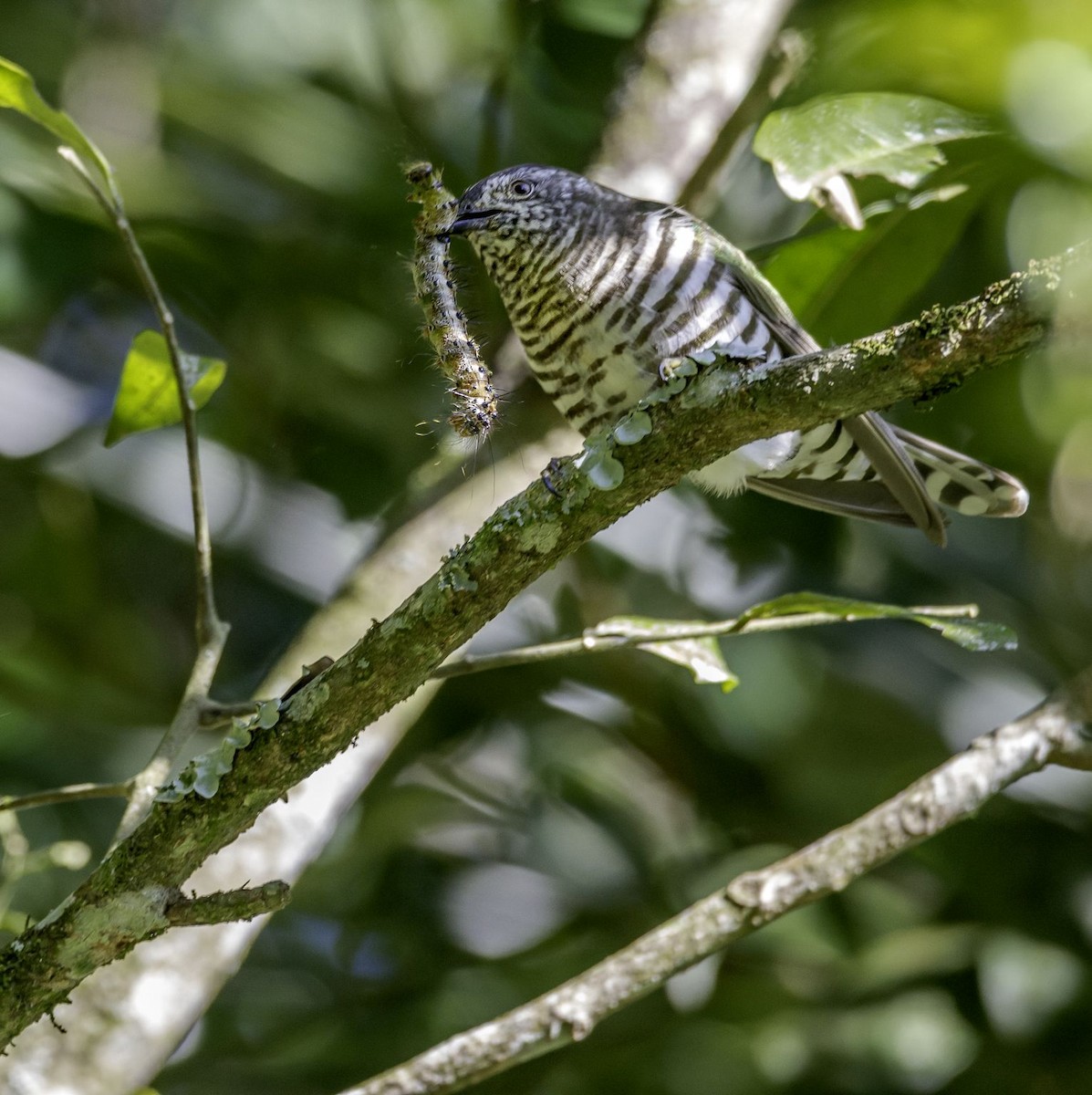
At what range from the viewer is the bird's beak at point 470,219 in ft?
9.43

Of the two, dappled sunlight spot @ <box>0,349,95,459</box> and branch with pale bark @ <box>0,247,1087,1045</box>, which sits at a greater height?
branch with pale bark @ <box>0,247,1087,1045</box>

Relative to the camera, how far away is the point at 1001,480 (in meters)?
3.04

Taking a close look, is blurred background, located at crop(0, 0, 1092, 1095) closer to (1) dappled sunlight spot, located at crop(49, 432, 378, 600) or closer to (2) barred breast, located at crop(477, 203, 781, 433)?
(1) dappled sunlight spot, located at crop(49, 432, 378, 600)

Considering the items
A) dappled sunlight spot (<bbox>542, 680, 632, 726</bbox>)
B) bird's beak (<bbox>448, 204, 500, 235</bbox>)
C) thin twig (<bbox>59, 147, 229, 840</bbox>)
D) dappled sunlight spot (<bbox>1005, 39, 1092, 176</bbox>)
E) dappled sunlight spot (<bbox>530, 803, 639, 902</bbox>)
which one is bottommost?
dappled sunlight spot (<bbox>530, 803, 639, 902</bbox>)

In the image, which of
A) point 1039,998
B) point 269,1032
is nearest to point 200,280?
point 269,1032

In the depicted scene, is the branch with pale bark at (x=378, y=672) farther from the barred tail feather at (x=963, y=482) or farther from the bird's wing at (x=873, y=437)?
the barred tail feather at (x=963, y=482)

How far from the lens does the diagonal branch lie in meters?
A: 2.27

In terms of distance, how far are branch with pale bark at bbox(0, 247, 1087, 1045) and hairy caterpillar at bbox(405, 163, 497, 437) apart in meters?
0.49

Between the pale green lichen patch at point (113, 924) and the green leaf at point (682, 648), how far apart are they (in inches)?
37.0

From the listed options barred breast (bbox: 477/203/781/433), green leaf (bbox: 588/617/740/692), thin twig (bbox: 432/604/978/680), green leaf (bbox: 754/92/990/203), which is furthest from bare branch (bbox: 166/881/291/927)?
green leaf (bbox: 754/92/990/203)

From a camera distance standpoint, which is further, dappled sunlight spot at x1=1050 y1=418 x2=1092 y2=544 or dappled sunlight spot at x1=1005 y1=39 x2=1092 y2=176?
dappled sunlight spot at x1=1050 y1=418 x2=1092 y2=544

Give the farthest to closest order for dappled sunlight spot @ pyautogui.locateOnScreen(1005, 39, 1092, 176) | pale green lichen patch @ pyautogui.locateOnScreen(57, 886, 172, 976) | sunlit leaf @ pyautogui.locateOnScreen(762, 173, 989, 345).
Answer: sunlit leaf @ pyautogui.locateOnScreen(762, 173, 989, 345) < pale green lichen patch @ pyautogui.locateOnScreen(57, 886, 172, 976) < dappled sunlight spot @ pyautogui.locateOnScreen(1005, 39, 1092, 176)

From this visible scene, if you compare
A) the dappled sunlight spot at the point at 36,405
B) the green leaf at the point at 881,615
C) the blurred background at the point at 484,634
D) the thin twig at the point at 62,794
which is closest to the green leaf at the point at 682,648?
the green leaf at the point at 881,615

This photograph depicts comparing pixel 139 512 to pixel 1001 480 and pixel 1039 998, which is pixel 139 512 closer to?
pixel 1001 480
